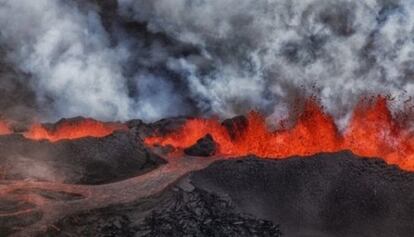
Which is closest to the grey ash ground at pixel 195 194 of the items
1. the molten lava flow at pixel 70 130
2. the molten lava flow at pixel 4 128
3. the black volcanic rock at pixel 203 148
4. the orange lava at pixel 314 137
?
the black volcanic rock at pixel 203 148

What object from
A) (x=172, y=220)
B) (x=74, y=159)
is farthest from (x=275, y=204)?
(x=74, y=159)

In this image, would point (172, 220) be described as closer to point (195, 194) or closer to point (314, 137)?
point (195, 194)

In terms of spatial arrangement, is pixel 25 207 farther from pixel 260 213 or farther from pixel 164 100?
pixel 164 100

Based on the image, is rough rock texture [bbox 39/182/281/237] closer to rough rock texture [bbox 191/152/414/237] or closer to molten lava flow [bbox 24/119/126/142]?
rough rock texture [bbox 191/152/414/237]

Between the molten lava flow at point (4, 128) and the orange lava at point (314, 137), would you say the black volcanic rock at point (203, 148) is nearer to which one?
the orange lava at point (314, 137)

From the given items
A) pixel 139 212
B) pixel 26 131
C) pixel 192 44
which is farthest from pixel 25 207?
pixel 192 44
